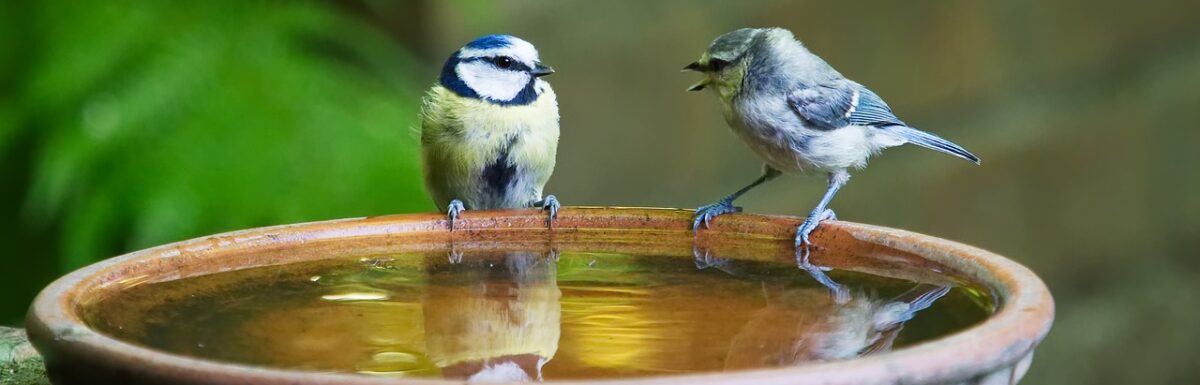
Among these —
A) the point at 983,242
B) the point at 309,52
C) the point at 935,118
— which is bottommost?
the point at 983,242

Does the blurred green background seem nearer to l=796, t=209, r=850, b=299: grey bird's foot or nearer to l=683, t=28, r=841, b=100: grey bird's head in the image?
l=683, t=28, r=841, b=100: grey bird's head

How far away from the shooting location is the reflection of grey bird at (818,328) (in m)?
1.22

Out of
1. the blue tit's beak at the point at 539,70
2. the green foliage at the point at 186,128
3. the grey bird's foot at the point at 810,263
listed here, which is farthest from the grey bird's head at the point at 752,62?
the green foliage at the point at 186,128

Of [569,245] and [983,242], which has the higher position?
[569,245]

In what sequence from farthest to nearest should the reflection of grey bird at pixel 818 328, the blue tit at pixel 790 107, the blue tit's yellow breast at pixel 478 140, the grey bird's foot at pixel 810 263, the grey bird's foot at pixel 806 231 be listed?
the blue tit's yellow breast at pixel 478 140 → the blue tit at pixel 790 107 → the grey bird's foot at pixel 806 231 → the grey bird's foot at pixel 810 263 → the reflection of grey bird at pixel 818 328

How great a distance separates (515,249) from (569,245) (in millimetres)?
83

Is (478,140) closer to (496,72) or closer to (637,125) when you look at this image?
(496,72)

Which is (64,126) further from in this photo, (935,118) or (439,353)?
(935,118)

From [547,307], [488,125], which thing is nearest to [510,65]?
[488,125]

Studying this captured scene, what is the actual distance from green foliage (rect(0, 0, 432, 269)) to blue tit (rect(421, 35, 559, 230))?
363mm

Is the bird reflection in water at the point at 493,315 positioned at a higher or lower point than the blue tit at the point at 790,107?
lower

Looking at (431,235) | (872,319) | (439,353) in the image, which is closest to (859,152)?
(431,235)

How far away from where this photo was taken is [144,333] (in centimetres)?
131

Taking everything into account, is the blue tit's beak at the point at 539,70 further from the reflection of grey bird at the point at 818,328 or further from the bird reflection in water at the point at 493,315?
the reflection of grey bird at the point at 818,328
